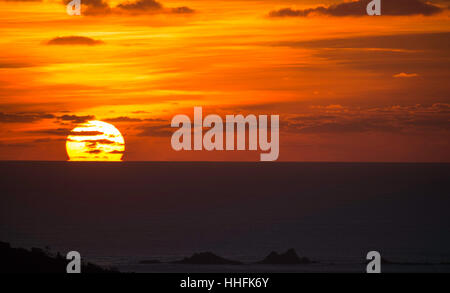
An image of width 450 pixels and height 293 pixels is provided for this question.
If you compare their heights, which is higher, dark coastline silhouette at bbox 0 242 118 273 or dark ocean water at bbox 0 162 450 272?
dark coastline silhouette at bbox 0 242 118 273

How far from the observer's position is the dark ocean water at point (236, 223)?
76.0 m

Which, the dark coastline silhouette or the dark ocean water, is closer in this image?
the dark coastline silhouette

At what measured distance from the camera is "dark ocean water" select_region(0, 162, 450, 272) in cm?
7600

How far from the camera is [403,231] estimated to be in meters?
99.1

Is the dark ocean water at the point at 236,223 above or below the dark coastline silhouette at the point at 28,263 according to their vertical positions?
below

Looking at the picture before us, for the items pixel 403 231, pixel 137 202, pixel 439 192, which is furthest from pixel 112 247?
pixel 439 192

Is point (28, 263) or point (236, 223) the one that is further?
point (236, 223)

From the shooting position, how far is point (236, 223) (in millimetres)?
104688

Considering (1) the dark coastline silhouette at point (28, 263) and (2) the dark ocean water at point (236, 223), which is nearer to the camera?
(1) the dark coastline silhouette at point (28, 263)

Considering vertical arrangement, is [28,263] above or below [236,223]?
above
